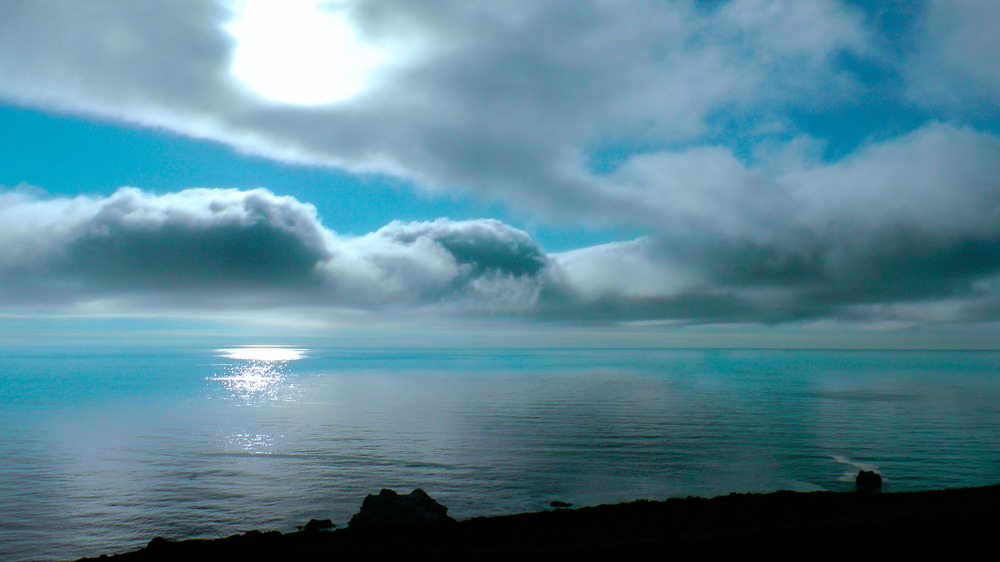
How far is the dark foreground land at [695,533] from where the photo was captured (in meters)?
25.0

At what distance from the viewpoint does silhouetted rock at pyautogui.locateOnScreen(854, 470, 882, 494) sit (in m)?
41.1

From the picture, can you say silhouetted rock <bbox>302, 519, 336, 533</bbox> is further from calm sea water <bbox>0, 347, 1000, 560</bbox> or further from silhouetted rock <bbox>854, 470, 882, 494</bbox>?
silhouetted rock <bbox>854, 470, 882, 494</bbox>

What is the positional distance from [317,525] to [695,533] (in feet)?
67.4

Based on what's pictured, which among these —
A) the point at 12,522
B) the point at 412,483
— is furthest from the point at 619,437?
the point at 12,522

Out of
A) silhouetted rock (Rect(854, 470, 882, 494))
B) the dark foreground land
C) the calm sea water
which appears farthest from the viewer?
silhouetted rock (Rect(854, 470, 882, 494))

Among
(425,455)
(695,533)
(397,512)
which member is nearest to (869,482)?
(695,533)

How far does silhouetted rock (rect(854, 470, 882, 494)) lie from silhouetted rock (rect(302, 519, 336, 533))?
3513cm

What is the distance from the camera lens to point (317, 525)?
3419 centimetres

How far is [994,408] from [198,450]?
11192 cm

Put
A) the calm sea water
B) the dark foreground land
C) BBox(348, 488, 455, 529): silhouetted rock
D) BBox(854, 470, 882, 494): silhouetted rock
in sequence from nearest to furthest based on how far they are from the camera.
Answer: the dark foreground land, BBox(348, 488, 455, 529): silhouetted rock, the calm sea water, BBox(854, 470, 882, 494): silhouetted rock

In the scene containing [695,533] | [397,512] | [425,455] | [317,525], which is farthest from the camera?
[425,455]

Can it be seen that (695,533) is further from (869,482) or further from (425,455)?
(425,455)

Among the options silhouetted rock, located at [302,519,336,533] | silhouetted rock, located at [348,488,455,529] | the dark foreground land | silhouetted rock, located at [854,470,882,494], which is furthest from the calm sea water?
the dark foreground land

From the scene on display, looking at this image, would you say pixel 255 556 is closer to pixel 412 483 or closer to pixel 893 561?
pixel 412 483
